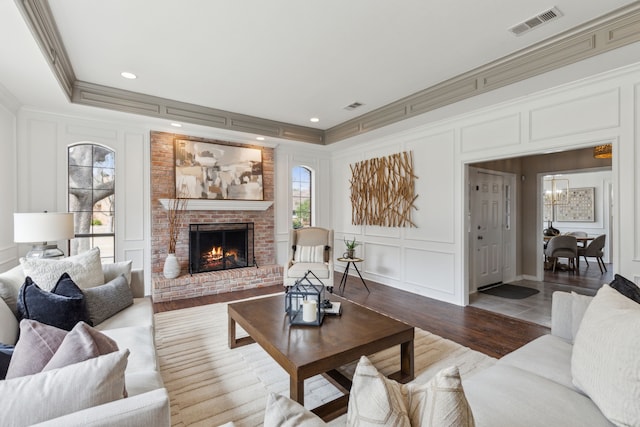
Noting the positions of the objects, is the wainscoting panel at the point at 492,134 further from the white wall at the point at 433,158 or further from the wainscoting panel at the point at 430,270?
the wainscoting panel at the point at 430,270

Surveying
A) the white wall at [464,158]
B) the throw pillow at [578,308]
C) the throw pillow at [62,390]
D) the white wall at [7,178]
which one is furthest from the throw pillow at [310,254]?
the throw pillow at [62,390]

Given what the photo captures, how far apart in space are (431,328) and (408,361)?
3.89 ft

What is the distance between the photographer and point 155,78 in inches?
139

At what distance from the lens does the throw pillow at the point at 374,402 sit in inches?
26.8

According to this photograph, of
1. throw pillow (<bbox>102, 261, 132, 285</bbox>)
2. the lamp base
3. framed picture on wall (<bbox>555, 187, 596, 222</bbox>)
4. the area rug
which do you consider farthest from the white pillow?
framed picture on wall (<bbox>555, 187, 596, 222</bbox>)

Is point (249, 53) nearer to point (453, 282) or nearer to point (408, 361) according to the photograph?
point (408, 361)

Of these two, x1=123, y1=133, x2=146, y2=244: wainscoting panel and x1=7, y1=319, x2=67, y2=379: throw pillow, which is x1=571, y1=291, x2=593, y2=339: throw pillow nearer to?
x1=7, y1=319, x2=67, y2=379: throw pillow

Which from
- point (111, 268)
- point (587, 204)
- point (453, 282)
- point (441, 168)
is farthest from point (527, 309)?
point (587, 204)

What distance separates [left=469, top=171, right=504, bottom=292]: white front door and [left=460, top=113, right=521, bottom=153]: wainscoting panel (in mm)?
981

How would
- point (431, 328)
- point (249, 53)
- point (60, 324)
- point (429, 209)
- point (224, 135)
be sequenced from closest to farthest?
point (60, 324) → point (249, 53) → point (431, 328) → point (429, 209) → point (224, 135)

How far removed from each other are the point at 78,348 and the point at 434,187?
4.34 m

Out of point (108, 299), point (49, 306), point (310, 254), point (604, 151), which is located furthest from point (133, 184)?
point (604, 151)

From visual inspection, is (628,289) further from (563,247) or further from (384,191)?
(563,247)

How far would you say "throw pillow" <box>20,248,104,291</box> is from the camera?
7.11 ft
